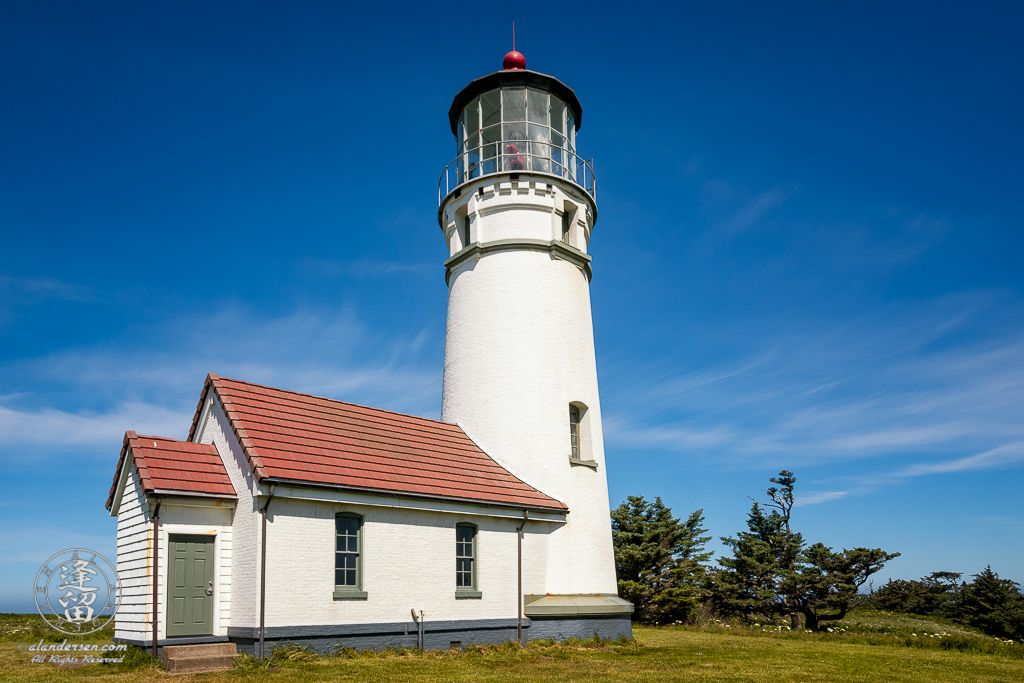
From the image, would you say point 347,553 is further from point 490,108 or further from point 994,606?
point 994,606

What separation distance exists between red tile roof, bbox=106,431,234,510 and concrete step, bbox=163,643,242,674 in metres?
2.63

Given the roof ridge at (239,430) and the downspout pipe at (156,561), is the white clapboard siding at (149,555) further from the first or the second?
the roof ridge at (239,430)

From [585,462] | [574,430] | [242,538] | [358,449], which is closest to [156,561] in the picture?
[242,538]

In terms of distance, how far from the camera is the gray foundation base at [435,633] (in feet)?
43.3

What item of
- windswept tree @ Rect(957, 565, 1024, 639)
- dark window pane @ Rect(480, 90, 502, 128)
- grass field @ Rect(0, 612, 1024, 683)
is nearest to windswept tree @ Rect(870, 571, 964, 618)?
windswept tree @ Rect(957, 565, 1024, 639)

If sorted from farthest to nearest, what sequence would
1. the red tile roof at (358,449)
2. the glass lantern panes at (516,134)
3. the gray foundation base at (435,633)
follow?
1. the glass lantern panes at (516,134)
2. the red tile roof at (358,449)
3. the gray foundation base at (435,633)

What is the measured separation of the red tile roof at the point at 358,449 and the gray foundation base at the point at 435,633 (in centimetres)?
258

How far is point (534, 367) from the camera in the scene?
1909 centimetres

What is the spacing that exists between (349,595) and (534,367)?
24.2 ft

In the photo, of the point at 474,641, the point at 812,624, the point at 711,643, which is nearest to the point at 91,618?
the point at 474,641

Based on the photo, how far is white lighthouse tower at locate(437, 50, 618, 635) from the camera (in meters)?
18.6

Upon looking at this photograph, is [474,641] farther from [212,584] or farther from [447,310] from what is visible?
[447,310]

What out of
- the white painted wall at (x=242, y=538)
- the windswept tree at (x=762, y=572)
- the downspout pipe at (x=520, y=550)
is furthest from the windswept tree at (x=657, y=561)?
the white painted wall at (x=242, y=538)

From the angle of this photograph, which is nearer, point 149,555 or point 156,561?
point 156,561
